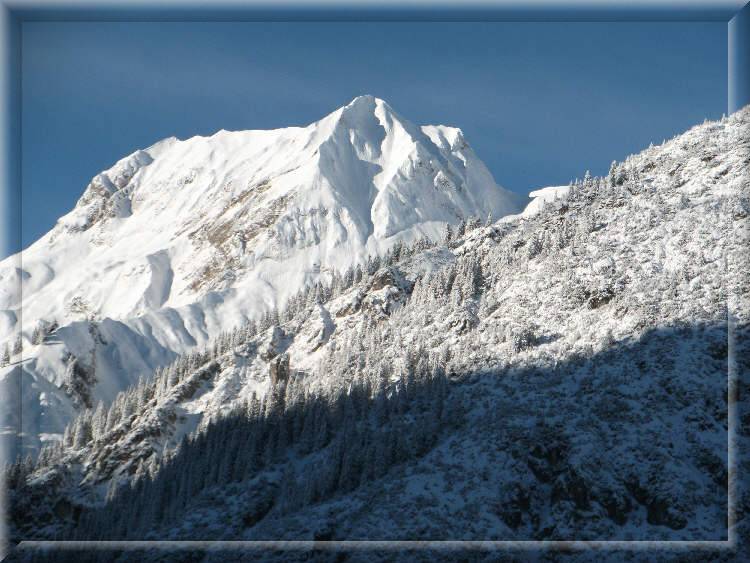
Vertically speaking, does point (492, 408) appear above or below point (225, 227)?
below

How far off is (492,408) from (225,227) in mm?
123094

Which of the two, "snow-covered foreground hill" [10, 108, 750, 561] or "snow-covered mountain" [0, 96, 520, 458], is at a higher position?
"snow-covered mountain" [0, 96, 520, 458]

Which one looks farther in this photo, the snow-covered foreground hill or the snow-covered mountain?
the snow-covered mountain

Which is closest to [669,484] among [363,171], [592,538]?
[592,538]

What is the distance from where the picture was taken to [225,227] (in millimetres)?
156375

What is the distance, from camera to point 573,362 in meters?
41.0

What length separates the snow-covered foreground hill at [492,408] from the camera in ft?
90.2

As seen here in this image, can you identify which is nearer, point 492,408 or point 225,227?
point 492,408

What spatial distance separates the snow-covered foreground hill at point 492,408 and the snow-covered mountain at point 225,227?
24.4 metres

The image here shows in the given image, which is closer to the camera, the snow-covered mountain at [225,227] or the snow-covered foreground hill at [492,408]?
the snow-covered foreground hill at [492,408]

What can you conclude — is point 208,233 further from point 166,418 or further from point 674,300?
point 674,300

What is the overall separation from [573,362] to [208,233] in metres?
122

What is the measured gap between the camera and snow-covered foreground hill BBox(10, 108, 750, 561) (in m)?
27.5

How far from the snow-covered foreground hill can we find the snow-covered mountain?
24.4 metres
